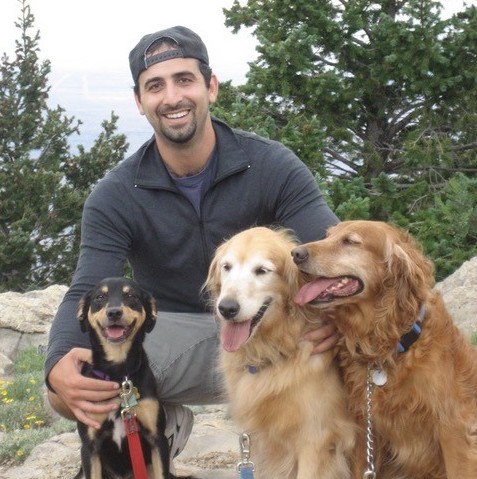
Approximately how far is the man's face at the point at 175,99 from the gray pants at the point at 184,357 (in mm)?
1066

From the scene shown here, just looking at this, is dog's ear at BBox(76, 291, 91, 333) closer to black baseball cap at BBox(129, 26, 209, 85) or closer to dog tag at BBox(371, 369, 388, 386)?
black baseball cap at BBox(129, 26, 209, 85)

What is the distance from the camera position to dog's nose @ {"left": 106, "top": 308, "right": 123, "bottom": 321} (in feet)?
12.7

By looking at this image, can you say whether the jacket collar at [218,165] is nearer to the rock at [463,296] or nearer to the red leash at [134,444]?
the red leash at [134,444]

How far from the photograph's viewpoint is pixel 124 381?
12.9 ft

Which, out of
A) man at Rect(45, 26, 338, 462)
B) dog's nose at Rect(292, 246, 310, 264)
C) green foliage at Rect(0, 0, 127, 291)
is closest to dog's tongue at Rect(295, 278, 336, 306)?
dog's nose at Rect(292, 246, 310, 264)

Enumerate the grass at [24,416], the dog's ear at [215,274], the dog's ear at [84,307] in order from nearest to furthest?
the dog's ear at [215,274]
the dog's ear at [84,307]
the grass at [24,416]

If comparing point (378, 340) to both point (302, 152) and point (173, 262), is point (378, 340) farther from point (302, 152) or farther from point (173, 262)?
point (302, 152)

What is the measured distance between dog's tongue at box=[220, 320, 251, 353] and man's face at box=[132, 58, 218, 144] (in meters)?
1.27

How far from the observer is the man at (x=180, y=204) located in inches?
172

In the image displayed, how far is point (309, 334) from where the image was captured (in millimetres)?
3711

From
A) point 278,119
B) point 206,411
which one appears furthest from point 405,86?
point 206,411

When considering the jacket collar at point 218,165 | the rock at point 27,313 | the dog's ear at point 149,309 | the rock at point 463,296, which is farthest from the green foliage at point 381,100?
the dog's ear at point 149,309

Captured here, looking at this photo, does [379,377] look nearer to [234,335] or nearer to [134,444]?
[234,335]

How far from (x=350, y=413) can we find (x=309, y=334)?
42cm
